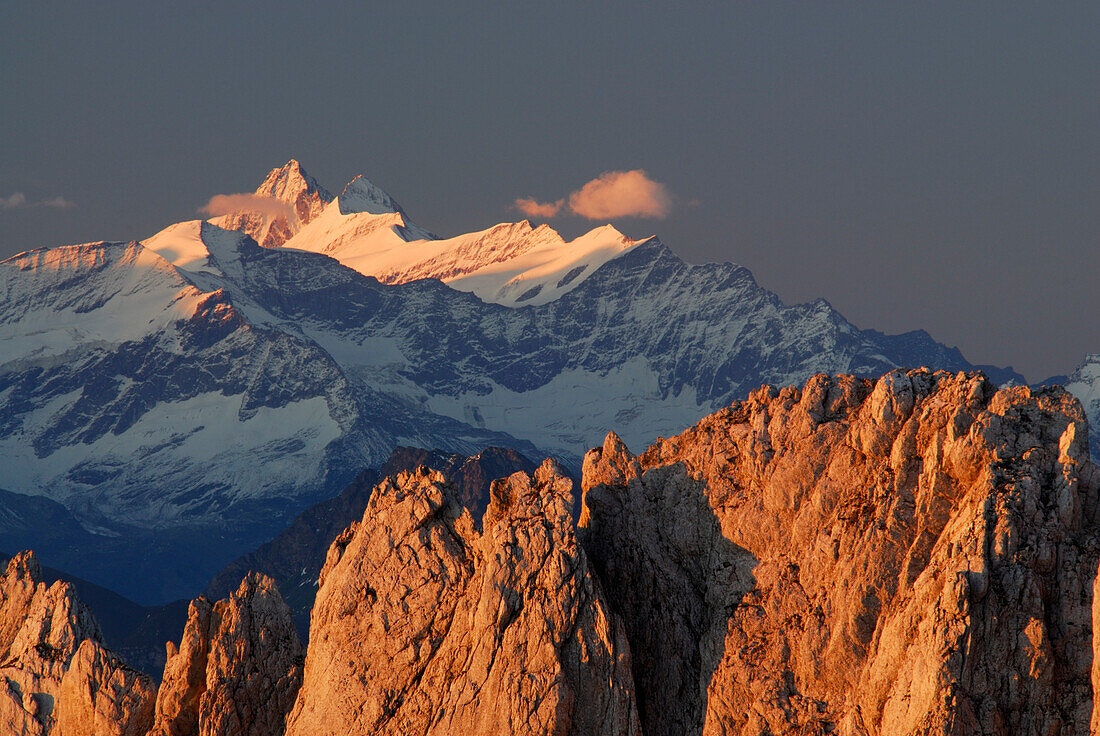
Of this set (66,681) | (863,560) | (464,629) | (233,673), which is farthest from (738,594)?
(66,681)

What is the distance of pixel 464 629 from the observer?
50688 mm

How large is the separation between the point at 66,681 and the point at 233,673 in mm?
9444

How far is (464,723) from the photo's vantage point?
48719mm

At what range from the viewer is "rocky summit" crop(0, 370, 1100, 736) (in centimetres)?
4431

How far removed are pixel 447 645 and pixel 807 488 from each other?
1437cm

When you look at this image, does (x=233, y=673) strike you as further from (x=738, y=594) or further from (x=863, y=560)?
(x=863, y=560)

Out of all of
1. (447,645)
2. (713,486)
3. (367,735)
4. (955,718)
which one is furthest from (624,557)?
(955,718)

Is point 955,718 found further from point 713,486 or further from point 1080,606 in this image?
point 713,486

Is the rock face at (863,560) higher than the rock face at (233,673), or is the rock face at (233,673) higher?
the rock face at (863,560)

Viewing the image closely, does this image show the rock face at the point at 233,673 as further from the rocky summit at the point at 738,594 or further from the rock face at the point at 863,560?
the rock face at the point at 863,560

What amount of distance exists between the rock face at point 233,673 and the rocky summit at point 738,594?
0.31 ft

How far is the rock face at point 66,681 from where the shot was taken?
60500 mm

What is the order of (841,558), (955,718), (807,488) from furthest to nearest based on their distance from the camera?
(807,488) → (841,558) → (955,718)

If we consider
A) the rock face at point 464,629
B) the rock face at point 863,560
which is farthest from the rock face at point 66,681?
the rock face at point 863,560
